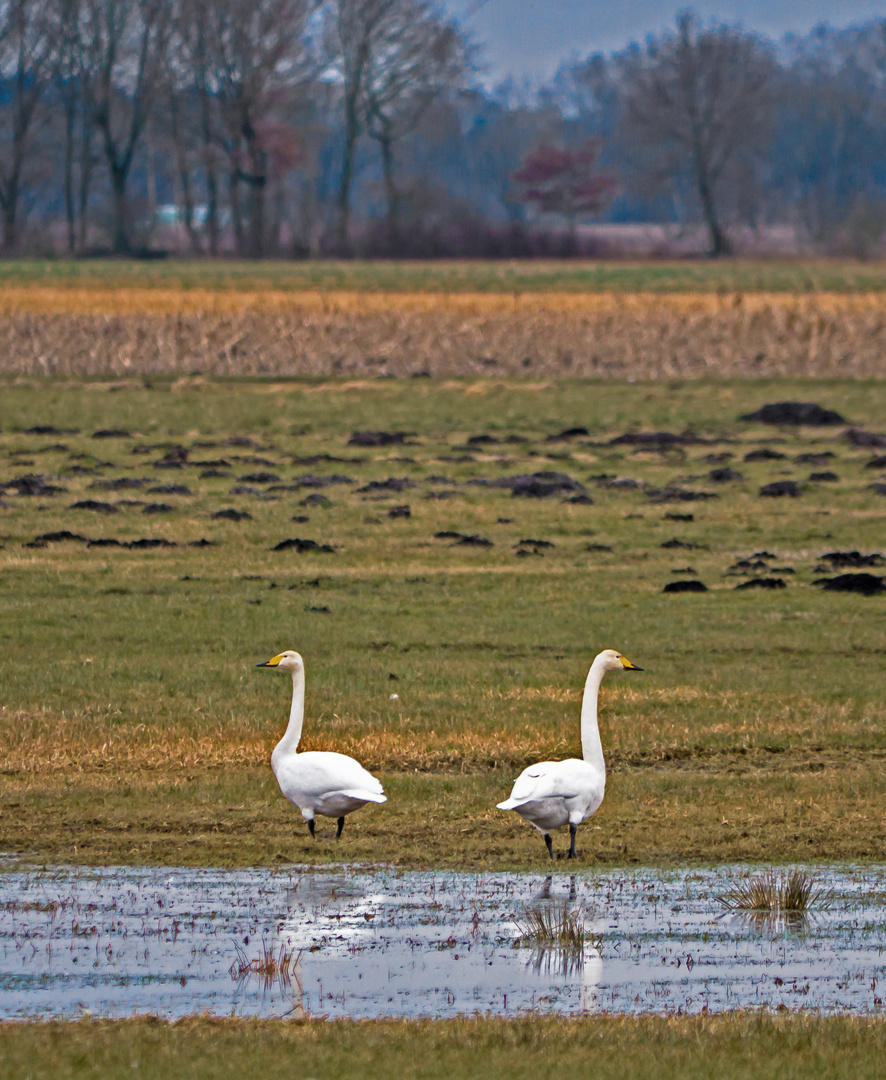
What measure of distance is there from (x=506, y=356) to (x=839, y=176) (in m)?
116

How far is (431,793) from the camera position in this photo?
38.6ft

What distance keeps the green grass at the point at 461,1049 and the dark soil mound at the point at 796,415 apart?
31.9m

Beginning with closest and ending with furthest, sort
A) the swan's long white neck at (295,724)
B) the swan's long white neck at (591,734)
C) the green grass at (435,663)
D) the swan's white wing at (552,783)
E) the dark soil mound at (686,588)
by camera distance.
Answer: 1. the swan's white wing at (552,783)
2. the swan's long white neck at (591,734)
3. the swan's long white neck at (295,724)
4. the green grass at (435,663)
5. the dark soil mound at (686,588)

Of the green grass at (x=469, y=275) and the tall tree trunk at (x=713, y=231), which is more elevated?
the tall tree trunk at (x=713, y=231)

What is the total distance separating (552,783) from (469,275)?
217ft

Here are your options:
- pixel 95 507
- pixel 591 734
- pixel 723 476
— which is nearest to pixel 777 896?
pixel 591 734

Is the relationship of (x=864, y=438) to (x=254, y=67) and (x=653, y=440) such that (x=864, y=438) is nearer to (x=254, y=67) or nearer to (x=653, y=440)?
(x=653, y=440)

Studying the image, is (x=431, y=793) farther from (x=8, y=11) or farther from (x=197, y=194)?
(x=197, y=194)

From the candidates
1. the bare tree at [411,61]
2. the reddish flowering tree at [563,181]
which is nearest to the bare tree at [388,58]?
the bare tree at [411,61]

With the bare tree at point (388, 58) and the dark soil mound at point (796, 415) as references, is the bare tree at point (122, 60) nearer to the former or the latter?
the bare tree at point (388, 58)

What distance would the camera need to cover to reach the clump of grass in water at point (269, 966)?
7.96 metres

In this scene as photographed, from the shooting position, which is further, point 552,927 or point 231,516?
point 231,516

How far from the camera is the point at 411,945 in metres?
8.50

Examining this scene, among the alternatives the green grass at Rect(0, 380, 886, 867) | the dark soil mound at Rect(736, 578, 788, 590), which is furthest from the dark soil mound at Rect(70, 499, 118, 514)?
the dark soil mound at Rect(736, 578, 788, 590)
